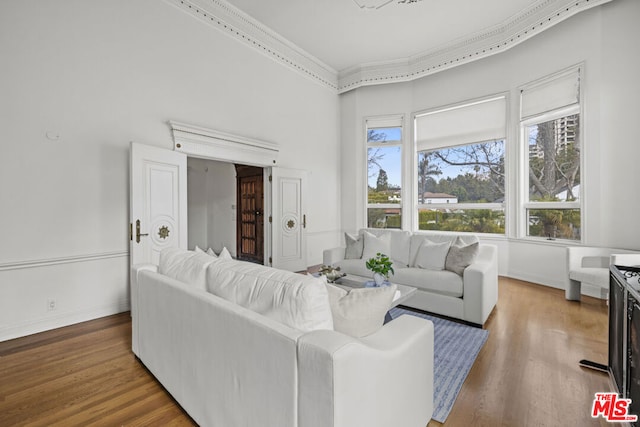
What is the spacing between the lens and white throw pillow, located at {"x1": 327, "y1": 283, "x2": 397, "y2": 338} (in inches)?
52.1

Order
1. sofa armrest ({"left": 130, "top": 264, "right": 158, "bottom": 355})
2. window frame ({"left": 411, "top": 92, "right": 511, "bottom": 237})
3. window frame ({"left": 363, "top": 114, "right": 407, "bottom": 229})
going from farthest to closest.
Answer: window frame ({"left": 363, "top": 114, "right": 407, "bottom": 229}) < window frame ({"left": 411, "top": 92, "right": 511, "bottom": 237}) < sofa armrest ({"left": 130, "top": 264, "right": 158, "bottom": 355})

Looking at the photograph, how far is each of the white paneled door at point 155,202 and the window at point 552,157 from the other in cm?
538

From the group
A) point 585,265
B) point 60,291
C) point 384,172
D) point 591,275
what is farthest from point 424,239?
point 60,291

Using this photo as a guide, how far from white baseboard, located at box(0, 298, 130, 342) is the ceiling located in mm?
4434

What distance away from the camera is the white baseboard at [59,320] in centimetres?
276

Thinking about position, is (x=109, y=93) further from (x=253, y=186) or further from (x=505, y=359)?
(x=505, y=359)

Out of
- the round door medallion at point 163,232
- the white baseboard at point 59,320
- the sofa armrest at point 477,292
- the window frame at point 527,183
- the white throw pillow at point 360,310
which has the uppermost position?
the window frame at point 527,183

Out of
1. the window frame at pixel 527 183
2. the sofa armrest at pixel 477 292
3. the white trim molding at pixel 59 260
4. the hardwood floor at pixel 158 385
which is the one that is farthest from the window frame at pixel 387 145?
the white trim molding at pixel 59 260

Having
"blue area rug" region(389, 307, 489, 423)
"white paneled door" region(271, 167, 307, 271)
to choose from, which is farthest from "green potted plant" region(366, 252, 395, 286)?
"white paneled door" region(271, 167, 307, 271)

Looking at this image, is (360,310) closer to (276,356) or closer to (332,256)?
(276,356)

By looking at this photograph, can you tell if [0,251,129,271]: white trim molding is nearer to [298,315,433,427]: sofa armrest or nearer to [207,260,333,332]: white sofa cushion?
[207,260,333,332]: white sofa cushion

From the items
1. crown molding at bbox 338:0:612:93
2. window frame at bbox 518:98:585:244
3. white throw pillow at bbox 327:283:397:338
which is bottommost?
white throw pillow at bbox 327:283:397:338

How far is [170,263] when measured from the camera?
2.08 m

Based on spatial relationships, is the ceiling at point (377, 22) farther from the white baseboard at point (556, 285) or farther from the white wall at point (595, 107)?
the white baseboard at point (556, 285)
